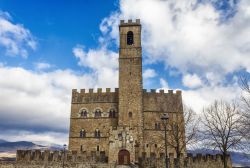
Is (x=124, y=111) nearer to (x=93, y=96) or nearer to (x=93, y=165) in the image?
(x=93, y=96)

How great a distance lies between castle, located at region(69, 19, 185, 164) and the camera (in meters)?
42.8

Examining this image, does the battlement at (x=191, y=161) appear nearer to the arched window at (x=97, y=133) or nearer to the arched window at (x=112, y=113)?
the arched window at (x=97, y=133)

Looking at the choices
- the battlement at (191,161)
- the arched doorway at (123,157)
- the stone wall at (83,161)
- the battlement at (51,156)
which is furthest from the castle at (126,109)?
the battlement at (191,161)

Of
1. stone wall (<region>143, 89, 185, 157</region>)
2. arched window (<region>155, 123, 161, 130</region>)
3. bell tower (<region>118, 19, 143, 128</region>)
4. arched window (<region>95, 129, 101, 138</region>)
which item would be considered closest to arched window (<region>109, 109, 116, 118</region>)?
bell tower (<region>118, 19, 143, 128</region>)

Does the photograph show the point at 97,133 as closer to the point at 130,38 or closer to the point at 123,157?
the point at 123,157

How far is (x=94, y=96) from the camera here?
46844mm

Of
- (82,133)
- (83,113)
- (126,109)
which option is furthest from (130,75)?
(82,133)

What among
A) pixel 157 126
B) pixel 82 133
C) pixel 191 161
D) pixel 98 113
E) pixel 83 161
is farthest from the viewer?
pixel 98 113

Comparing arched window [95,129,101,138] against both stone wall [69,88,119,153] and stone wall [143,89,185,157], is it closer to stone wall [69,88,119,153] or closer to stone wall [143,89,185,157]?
stone wall [69,88,119,153]

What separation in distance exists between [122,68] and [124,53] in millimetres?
2479

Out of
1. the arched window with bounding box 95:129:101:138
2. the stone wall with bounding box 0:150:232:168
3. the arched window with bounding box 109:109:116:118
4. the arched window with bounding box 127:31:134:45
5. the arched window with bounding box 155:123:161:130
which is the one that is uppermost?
the arched window with bounding box 127:31:134:45

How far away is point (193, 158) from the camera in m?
32.1

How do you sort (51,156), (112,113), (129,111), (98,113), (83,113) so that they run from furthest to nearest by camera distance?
(83,113), (98,113), (112,113), (129,111), (51,156)

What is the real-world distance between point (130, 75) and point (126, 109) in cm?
516
